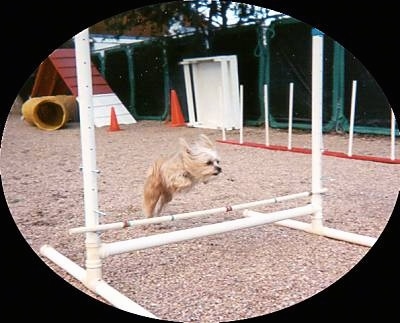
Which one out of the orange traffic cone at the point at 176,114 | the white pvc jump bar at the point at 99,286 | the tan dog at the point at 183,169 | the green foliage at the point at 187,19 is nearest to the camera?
the white pvc jump bar at the point at 99,286

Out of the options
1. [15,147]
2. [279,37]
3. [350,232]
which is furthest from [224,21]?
[350,232]

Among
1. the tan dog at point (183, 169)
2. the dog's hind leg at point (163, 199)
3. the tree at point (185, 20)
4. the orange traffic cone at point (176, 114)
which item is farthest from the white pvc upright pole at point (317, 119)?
the orange traffic cone at point (176, 114)

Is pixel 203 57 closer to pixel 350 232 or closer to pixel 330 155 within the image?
pixel 330 155

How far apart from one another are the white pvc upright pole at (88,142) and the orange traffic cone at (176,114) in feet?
16.8

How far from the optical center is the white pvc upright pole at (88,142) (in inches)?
65.2

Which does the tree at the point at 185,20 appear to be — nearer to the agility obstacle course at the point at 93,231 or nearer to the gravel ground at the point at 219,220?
the gravel ground at the point at 219,220

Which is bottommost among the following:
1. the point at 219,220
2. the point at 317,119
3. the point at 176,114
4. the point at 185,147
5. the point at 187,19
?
the point at 219,220

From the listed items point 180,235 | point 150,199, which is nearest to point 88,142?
point 180,235

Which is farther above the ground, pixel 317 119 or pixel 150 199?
pixel 317 119

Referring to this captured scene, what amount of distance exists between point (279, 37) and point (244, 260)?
15.4 ft

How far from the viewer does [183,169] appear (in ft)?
7.66

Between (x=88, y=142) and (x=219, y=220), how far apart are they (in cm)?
121

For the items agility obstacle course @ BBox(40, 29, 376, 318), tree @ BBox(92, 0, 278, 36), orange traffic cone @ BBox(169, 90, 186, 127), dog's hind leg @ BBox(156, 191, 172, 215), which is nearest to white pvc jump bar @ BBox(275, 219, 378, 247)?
agility obstacle course @ BBox(40, 29, 376, 318)

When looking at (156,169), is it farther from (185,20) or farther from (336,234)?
(185,20)
